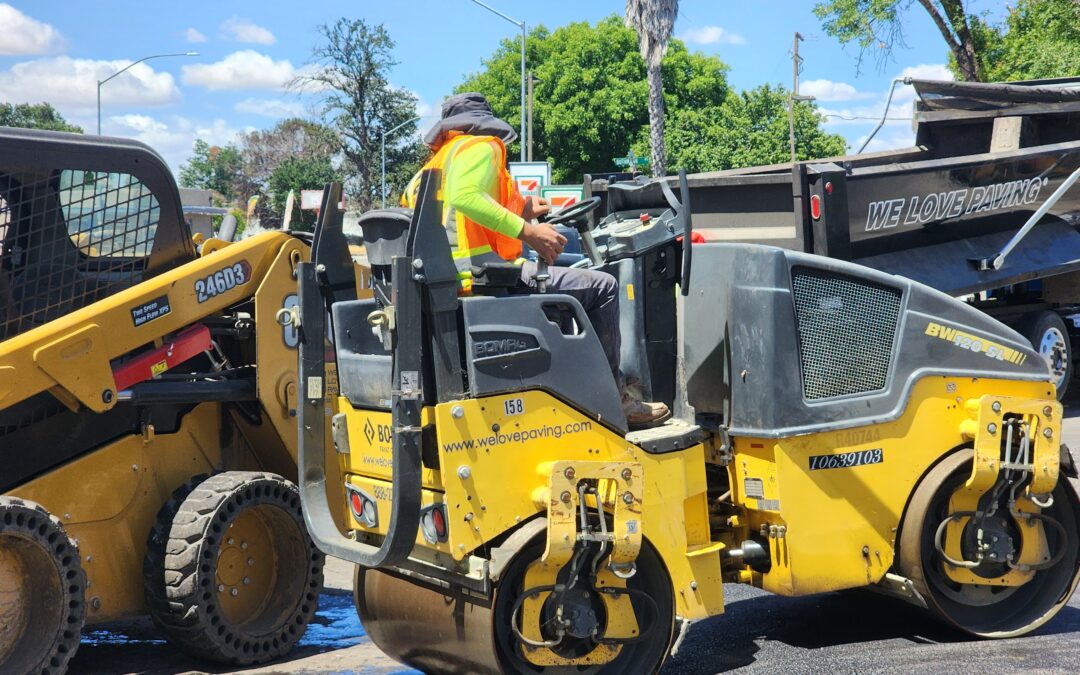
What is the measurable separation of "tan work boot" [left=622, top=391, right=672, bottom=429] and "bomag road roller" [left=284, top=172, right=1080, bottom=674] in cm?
5

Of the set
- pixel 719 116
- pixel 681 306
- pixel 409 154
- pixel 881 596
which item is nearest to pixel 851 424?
Answer: pixel 681 306

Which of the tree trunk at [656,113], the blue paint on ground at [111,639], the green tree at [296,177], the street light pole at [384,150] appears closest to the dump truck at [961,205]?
the blue paint on ground at [111,639]

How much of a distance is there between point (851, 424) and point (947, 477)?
53 cm

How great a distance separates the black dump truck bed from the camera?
8.93 meters

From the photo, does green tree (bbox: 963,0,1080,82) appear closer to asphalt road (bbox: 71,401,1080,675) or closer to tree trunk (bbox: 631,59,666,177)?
tree trunk (bbox: 631,59,666,177)

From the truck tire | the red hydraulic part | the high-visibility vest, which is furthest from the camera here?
the truck tire

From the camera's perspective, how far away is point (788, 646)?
205 inches

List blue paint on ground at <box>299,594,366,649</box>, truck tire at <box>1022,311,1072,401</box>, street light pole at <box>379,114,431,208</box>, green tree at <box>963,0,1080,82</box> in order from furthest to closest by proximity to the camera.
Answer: street light pole at <box>379,114,431,208</box> < green tree at <box>963,0,1080,82</box> < truck tire at <box>1022,311,1072,401</box> < blue paint on ground at <box>299,594,366,649</box>

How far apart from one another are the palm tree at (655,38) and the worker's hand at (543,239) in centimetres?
2537

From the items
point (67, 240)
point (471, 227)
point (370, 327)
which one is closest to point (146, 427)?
point (67, 240)

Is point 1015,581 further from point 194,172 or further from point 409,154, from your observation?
point 194,172

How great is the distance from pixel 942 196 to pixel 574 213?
5614 mm

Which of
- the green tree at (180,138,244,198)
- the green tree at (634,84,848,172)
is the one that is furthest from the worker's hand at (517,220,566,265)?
the green tree at (180,138,244,198)

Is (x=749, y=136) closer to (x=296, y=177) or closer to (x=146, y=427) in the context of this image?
(x=296, y=177)
